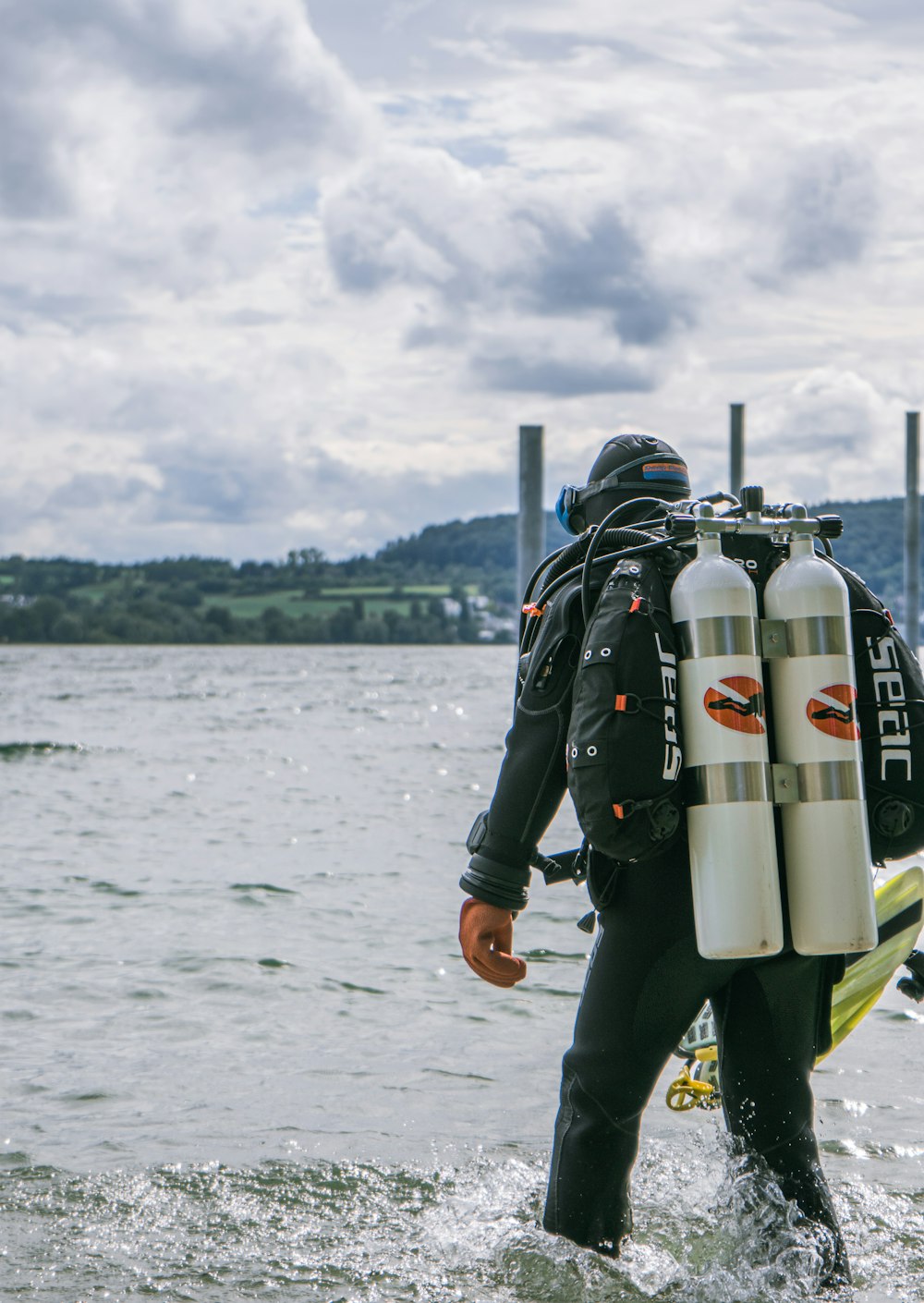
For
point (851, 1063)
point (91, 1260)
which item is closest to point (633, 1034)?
point (91, 1260)

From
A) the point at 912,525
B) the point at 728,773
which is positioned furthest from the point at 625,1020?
the point at 912,525

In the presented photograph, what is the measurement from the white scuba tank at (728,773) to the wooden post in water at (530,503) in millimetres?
14409

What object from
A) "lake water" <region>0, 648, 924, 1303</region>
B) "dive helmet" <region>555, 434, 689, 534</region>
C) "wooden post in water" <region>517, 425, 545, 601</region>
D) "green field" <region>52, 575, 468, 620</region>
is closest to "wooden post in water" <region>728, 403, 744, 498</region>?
"wooden post in water" <region>517, 425, 545, 601</region>

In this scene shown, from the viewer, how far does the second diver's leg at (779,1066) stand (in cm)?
314

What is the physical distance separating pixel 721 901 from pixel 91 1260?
6.60 feet

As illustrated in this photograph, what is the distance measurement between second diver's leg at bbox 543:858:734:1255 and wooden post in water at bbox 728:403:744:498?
20.9 m

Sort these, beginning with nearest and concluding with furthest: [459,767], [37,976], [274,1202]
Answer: [274,1202] < [37,976] < [459,767]

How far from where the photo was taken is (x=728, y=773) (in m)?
2.92

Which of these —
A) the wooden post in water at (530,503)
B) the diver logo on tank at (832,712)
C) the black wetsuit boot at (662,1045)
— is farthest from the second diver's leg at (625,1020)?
the wooden post in water at (530,503)

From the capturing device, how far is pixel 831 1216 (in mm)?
3236

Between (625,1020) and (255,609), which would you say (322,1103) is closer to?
(625,1020)

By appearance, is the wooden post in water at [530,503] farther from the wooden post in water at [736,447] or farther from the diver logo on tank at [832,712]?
the diver logo on tank at [832,712]

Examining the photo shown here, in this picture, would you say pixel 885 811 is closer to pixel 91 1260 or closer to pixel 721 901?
pixel 721 901

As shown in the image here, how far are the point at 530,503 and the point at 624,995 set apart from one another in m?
14.6
